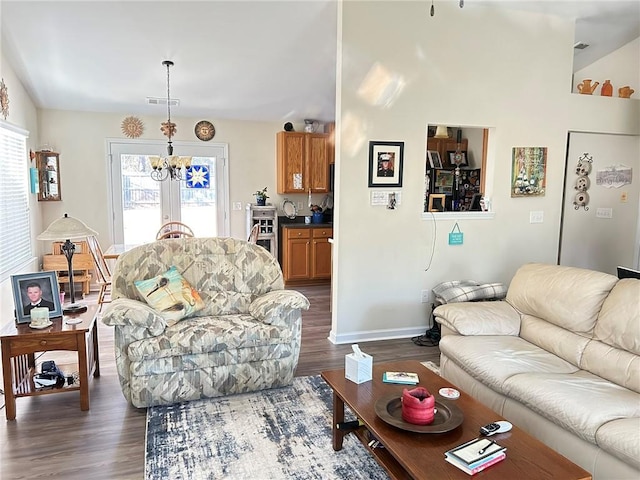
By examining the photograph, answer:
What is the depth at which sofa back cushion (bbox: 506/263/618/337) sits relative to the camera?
259 cm

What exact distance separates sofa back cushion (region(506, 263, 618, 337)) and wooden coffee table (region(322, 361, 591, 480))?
996 millimetres

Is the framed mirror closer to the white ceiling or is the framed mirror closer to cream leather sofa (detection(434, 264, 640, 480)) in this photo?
the white ceiling

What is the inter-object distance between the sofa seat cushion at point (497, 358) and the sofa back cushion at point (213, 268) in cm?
139

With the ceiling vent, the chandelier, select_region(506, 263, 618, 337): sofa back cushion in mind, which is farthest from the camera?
the ceiling vent

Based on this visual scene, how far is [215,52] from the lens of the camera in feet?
14.8

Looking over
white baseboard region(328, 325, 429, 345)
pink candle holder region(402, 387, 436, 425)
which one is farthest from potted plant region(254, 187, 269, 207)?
pink candle holder region(402, 387, 436, 425)

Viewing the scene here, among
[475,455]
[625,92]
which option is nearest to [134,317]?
[475,455]

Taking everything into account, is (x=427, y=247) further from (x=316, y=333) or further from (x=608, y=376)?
(x=608, y=376)

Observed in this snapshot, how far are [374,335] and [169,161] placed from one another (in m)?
2.97

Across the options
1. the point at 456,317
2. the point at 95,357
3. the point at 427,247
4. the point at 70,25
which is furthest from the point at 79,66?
the point at 456,317

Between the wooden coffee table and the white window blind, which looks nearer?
the wooden coffee table

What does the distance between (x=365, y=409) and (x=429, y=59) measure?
129 inches

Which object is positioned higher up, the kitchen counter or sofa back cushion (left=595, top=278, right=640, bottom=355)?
the kitchen counter

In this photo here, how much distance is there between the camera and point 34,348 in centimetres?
264
